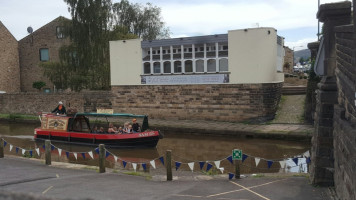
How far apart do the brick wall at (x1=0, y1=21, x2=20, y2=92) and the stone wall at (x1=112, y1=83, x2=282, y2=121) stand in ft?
59.8

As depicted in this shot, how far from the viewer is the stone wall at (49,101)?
24.3 metres

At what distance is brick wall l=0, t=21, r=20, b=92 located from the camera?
1383 inches

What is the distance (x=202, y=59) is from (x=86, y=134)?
7903 millimetres

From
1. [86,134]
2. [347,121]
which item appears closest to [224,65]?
[86,134]

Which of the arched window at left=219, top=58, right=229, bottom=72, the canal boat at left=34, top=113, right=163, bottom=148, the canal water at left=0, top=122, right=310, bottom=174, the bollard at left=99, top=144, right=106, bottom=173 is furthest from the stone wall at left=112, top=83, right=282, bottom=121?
the bollard at left=99, top=144, right=106, bottom=173

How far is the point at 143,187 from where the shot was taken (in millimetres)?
7852

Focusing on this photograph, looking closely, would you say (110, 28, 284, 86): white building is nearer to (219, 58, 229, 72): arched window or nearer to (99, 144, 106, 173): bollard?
(219, 58, 229, 72): arched window

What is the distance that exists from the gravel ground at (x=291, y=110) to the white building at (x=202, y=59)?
1.72 metres

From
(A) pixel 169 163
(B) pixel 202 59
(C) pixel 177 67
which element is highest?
(B) pixel 202 59

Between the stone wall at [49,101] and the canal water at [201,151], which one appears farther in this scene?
the stone wall at [49,101]

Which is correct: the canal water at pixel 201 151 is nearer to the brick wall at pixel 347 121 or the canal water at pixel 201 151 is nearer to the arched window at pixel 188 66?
the arched window at pixel 188 66

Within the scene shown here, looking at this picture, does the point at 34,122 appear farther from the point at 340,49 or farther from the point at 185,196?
the point at 340,49

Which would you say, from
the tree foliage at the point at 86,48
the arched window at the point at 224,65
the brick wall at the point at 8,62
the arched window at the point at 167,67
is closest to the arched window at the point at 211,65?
the arched window at the point at 224,65

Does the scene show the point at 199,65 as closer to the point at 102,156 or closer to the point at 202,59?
the point at 202,59
